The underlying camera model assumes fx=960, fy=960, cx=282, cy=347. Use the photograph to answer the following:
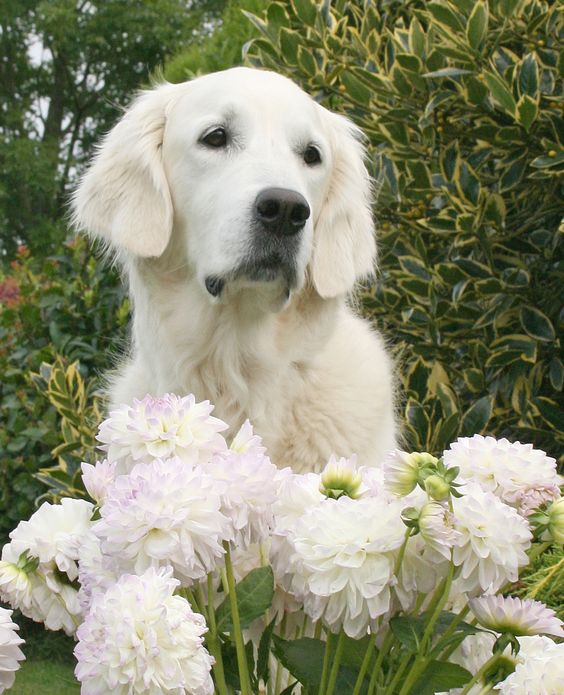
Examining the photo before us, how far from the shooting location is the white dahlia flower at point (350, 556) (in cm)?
110

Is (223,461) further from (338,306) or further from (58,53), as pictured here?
(58,53)

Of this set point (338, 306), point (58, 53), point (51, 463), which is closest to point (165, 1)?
point (58, 53)

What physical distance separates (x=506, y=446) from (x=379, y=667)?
326 millimetres

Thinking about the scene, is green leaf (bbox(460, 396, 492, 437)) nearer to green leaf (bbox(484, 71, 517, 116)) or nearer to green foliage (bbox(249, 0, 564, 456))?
green foliage (bbox(249, 0, 564, 456))

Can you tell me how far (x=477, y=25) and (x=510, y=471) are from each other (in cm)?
238

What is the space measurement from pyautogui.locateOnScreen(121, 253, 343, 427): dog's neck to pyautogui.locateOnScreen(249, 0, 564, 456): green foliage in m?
0.76

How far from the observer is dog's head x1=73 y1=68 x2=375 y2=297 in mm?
2562

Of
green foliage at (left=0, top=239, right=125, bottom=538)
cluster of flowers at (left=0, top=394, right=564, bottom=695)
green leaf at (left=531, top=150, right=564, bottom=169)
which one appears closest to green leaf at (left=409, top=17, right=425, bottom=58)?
green leaf at (left=531, top=150, right=564, bottom=169)

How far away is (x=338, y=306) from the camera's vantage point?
2.96 meters

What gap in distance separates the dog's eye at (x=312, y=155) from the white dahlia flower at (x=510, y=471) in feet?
5.72

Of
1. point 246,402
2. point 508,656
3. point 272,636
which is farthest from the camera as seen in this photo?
point 246,402

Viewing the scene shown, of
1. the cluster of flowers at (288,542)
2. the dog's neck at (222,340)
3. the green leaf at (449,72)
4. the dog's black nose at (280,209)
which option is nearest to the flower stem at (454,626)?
the cluster of flowers at (288,542)

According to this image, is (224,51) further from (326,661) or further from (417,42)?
(326,661)

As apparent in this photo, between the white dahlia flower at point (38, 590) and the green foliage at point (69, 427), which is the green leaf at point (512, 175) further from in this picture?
the white dahlia flower at point (38, 590)
